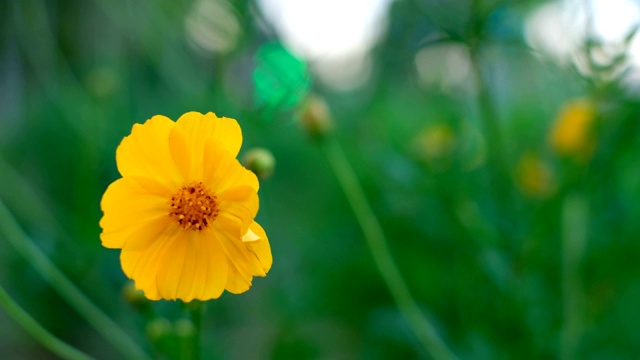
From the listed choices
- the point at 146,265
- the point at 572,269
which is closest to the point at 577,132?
the point at 572,269

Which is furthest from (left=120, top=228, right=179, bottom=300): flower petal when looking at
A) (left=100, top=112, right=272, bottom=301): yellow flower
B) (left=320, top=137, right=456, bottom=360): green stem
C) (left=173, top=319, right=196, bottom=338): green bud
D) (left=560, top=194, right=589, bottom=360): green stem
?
(left=560, top=194, right=589, bottom=360): green stem

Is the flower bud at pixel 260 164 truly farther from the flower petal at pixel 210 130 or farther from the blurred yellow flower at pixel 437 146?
the blurred yellow flower at pixel 437 146

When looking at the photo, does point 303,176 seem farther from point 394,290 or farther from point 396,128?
point 394,290

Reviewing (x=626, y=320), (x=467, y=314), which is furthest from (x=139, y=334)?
(x=626, y=320)

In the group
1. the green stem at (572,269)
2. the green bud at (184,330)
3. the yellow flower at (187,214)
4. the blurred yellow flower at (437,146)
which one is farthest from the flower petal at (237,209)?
the blurred yellow flower at (437,146)

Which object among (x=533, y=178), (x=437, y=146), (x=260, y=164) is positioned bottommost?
(x=260, y=164)

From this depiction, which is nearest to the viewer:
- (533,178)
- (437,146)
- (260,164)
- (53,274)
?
(260,164)

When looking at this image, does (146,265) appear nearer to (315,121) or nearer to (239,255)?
(239,255)
